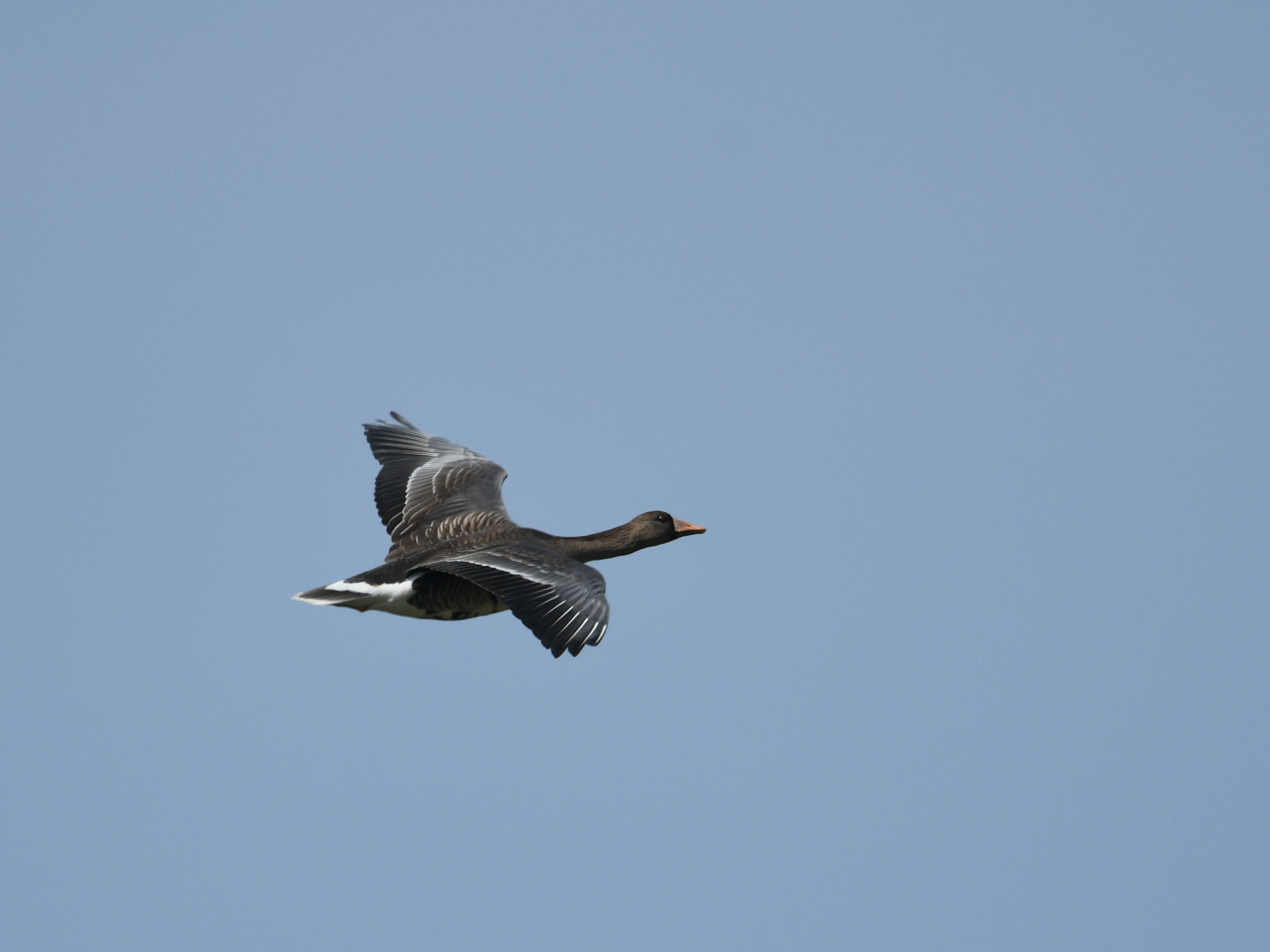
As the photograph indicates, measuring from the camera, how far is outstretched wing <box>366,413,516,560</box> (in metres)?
20.0

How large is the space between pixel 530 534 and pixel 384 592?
223cm

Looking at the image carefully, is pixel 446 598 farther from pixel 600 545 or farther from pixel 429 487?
pixel 429 487

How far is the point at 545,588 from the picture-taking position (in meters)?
16.3

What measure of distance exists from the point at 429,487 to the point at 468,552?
→ 3.38 metres

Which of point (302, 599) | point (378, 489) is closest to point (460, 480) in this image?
point (378, 489)

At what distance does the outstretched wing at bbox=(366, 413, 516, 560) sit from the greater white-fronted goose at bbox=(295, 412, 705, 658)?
0.07 feet

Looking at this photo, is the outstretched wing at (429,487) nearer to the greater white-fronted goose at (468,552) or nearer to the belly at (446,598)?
the greater white-fronted goose at (468,552)

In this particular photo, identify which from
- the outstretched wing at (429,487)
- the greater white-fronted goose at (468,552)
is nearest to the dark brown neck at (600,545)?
the greater white-fronted goose at (468,552)

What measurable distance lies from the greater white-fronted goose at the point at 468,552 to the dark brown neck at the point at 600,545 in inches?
0.7

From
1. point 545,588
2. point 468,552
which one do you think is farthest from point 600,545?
point 545,588

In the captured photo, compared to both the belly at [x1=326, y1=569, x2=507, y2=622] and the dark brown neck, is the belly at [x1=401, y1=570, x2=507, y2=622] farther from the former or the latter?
the dark brown neck

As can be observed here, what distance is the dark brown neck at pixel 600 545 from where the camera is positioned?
19.5 m

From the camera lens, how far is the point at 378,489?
2162 centimetres

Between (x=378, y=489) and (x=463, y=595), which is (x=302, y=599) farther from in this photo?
(x=378, y=489)
